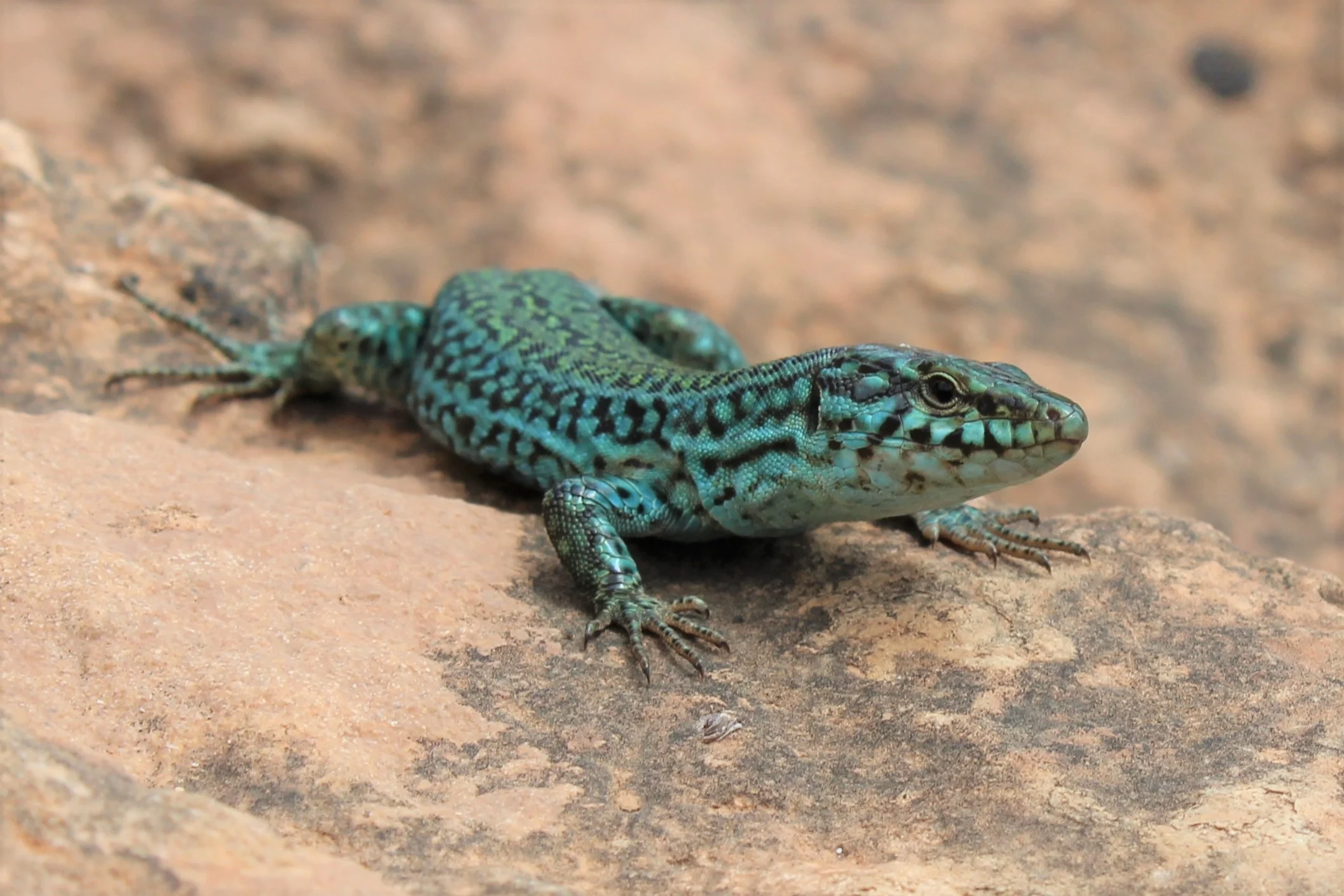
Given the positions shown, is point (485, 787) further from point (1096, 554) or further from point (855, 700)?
point (1096, 554)

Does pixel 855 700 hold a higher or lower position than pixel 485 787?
higher

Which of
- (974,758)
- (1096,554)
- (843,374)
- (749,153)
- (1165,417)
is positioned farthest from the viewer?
(749,153)

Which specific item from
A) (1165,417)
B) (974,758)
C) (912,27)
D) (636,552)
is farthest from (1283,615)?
(912,27)

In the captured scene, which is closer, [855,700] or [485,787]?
[485,787]

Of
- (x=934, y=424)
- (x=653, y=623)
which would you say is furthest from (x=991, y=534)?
(x=653, y=623)

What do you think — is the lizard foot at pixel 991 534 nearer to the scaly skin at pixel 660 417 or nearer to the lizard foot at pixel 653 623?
the scaly skin at pixel 660 417

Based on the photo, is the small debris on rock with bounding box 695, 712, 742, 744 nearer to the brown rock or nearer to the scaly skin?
the scaly skin

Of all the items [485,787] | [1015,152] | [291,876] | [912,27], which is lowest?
[291,876]
